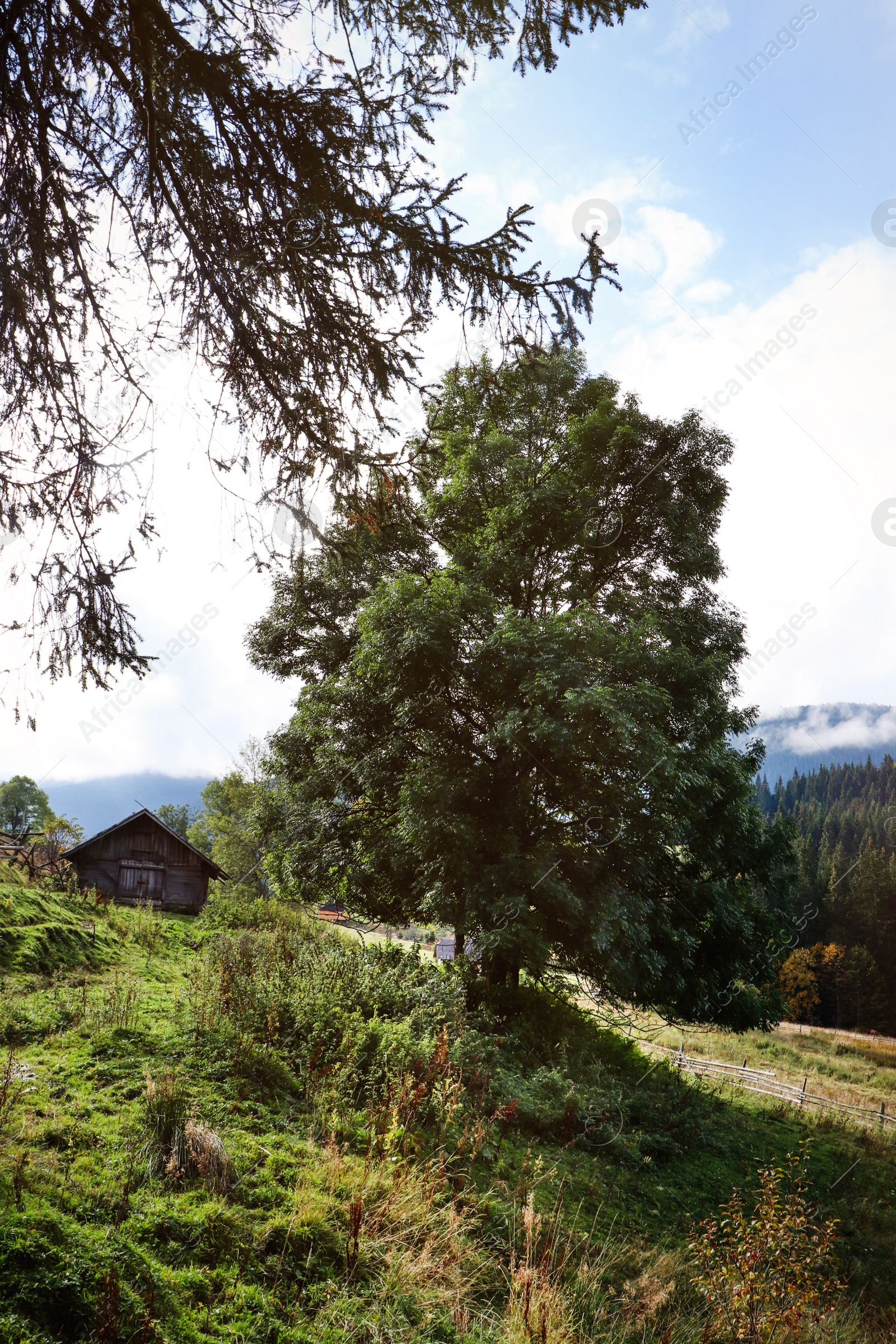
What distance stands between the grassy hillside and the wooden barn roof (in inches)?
596

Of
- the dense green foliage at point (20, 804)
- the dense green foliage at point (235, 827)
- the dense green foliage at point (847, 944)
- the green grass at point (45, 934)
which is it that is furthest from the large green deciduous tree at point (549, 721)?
the dense green foliage at point (20, 804)

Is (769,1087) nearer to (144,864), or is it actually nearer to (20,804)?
(144,864)

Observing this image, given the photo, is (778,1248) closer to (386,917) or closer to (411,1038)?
(411,1038)

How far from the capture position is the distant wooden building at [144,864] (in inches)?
1046

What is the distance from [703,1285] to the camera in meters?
4.61

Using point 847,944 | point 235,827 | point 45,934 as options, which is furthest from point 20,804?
point 847,944

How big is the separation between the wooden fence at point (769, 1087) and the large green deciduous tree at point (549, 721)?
549 cm

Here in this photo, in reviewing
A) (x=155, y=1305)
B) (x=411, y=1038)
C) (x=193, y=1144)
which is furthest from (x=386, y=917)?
(x=155, y=1305)

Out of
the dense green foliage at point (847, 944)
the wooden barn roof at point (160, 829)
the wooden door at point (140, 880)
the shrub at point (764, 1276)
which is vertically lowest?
the dense green foliage at point (847, 944)

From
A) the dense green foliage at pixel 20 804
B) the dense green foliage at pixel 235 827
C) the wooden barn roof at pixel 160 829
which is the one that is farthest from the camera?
the dense green foliage at pixel 20 804

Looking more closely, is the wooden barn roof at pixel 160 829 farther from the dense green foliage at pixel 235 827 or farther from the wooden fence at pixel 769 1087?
A: the wooden fence at pixel 769 1087

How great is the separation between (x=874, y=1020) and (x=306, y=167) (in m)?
73.5

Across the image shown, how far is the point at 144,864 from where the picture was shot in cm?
2720

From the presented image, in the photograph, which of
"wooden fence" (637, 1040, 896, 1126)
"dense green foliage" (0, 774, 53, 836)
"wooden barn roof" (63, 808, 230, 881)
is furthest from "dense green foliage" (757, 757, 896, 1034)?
"dense green foliage" (0, 774, 53, 836)
